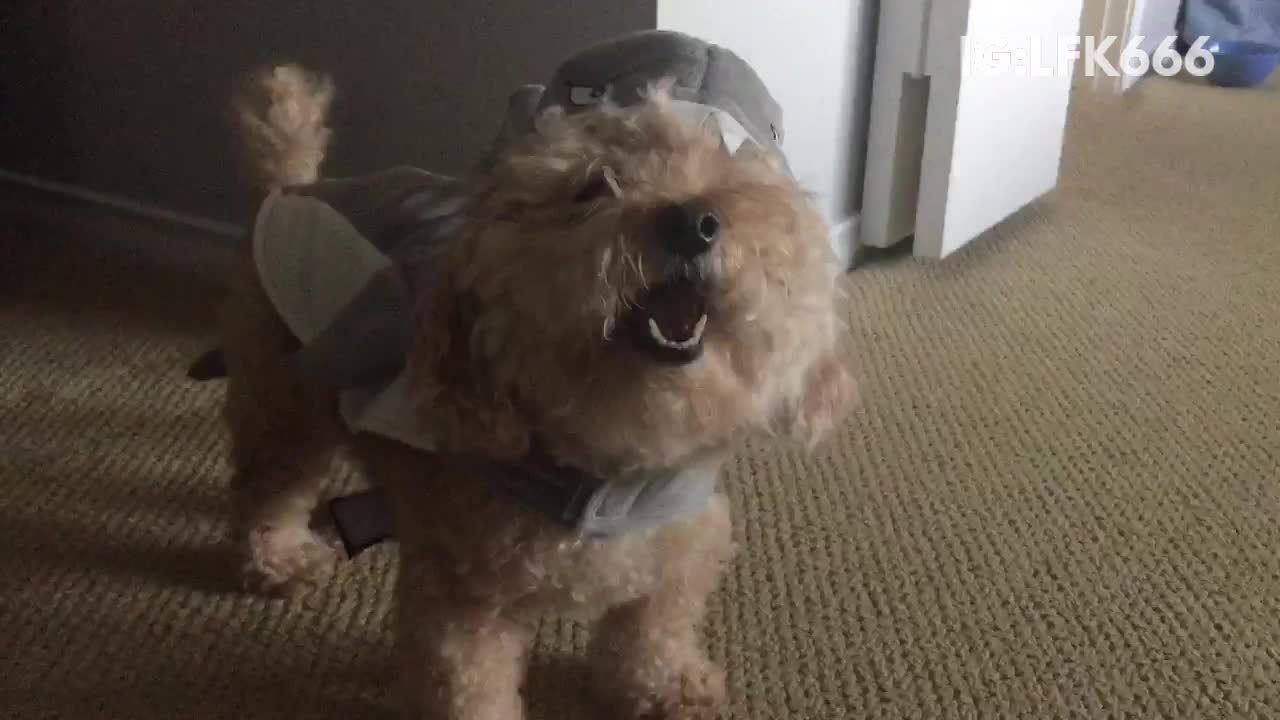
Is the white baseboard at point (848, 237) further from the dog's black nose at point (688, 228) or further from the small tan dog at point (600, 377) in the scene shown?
the dog's black nose at point (688, 228)

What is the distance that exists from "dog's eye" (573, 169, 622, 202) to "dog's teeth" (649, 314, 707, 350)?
0.07 meters

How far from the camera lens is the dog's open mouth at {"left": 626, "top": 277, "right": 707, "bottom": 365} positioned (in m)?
0.65

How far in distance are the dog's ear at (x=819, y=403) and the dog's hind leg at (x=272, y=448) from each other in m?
0.39

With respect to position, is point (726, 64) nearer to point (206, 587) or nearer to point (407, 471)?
point (407, 471)

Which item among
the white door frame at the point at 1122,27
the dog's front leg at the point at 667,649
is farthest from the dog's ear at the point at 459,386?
the white door frame at the point at 1122,27

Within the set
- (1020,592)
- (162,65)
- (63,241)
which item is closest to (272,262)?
(1020,592)

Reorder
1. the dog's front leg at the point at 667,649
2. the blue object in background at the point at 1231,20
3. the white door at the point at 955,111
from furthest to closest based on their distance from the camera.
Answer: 1. the blue object in background at the point at 1231,20
2. the white door at the point at 955,111
3. the dog's front leg at the point at 667,649

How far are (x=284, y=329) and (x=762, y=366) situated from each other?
46cm

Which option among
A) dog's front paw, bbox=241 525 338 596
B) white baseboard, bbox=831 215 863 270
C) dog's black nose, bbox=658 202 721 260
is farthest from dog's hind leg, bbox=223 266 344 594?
white baseboard, bbox=831 215 863 270

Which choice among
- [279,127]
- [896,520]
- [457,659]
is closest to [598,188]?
[457,659]

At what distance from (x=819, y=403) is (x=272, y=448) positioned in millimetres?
511

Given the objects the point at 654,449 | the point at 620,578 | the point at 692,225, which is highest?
the point at 692,225

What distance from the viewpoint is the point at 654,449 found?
2.34 feet

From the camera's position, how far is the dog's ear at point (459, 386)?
70 centimetres
